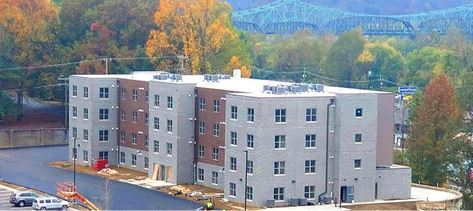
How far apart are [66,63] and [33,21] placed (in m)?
5.75

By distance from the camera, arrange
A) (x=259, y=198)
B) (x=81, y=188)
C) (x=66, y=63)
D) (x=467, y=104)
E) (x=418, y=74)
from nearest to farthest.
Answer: (x=259, y=198)
(x=81, y=188)
(x=467, y=104)
(x=66, y=63)
(x=418, y=74)

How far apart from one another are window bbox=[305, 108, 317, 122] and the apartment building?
5 centimetres

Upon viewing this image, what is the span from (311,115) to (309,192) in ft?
12.6

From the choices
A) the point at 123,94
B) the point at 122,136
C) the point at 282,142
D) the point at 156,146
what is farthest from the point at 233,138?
the point at 122,136

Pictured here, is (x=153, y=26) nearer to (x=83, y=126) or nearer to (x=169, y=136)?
(x=83, y=126)

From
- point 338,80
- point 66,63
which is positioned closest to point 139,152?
point 66,63

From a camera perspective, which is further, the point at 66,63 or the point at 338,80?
the point at 338,80

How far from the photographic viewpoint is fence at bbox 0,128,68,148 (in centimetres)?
8096

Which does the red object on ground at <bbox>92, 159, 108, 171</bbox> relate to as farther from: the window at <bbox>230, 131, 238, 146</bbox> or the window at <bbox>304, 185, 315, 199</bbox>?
the window at <bbox>304, 185, 315, 199</bbox>

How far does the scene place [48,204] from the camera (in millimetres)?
52812

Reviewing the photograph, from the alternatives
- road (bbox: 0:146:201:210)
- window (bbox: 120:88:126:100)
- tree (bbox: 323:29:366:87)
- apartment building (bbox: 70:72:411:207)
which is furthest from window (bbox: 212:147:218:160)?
tree (bbox: 323:29:366:87)

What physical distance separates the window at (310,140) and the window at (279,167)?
66.3 inches

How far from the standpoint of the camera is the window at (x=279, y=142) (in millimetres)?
55353

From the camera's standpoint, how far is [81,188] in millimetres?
59562
